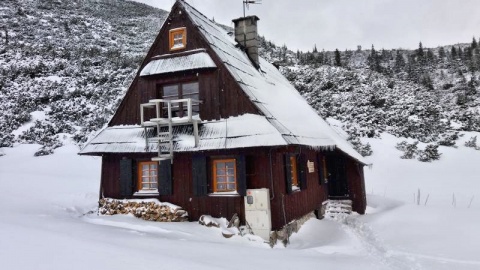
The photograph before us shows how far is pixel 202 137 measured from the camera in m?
11.2

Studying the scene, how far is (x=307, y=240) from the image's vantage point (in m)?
11.6

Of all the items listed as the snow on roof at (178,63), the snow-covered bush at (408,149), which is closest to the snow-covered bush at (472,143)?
the snow-covered bush at (408,149)

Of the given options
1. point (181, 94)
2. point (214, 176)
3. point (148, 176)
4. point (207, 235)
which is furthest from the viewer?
point (148, 176)

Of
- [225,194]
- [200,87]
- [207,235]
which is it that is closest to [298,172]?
[225,194]

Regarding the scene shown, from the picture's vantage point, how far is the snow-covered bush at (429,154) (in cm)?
2464

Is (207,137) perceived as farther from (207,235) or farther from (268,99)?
(268,99)

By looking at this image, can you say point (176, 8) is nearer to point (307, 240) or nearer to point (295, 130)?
point (295, 130)

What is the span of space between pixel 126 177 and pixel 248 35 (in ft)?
29.6

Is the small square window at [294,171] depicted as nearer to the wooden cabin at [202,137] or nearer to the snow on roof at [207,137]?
the wooden cabin at [202,137]

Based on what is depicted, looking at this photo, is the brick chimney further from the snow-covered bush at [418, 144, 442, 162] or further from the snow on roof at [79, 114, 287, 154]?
the snow-covered bush at [418, 144, 442, 162]

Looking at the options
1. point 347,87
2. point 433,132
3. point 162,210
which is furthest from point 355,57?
point 162,210

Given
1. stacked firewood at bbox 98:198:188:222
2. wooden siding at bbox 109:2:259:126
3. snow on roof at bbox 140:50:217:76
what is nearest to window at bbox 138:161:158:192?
stacked firewood at bbox 98:198:188:222

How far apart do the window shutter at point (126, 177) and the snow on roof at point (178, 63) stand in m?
3.43

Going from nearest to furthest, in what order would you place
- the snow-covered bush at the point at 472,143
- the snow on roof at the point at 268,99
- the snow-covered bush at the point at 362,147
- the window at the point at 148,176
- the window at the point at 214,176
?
the snow on roof at the point at 268,99 < the window at the point at 214,176 < the window at the point at 148,176 < the snow-covered bush at the point at 472,143 < the snow-covered bush at the point at 362,147
